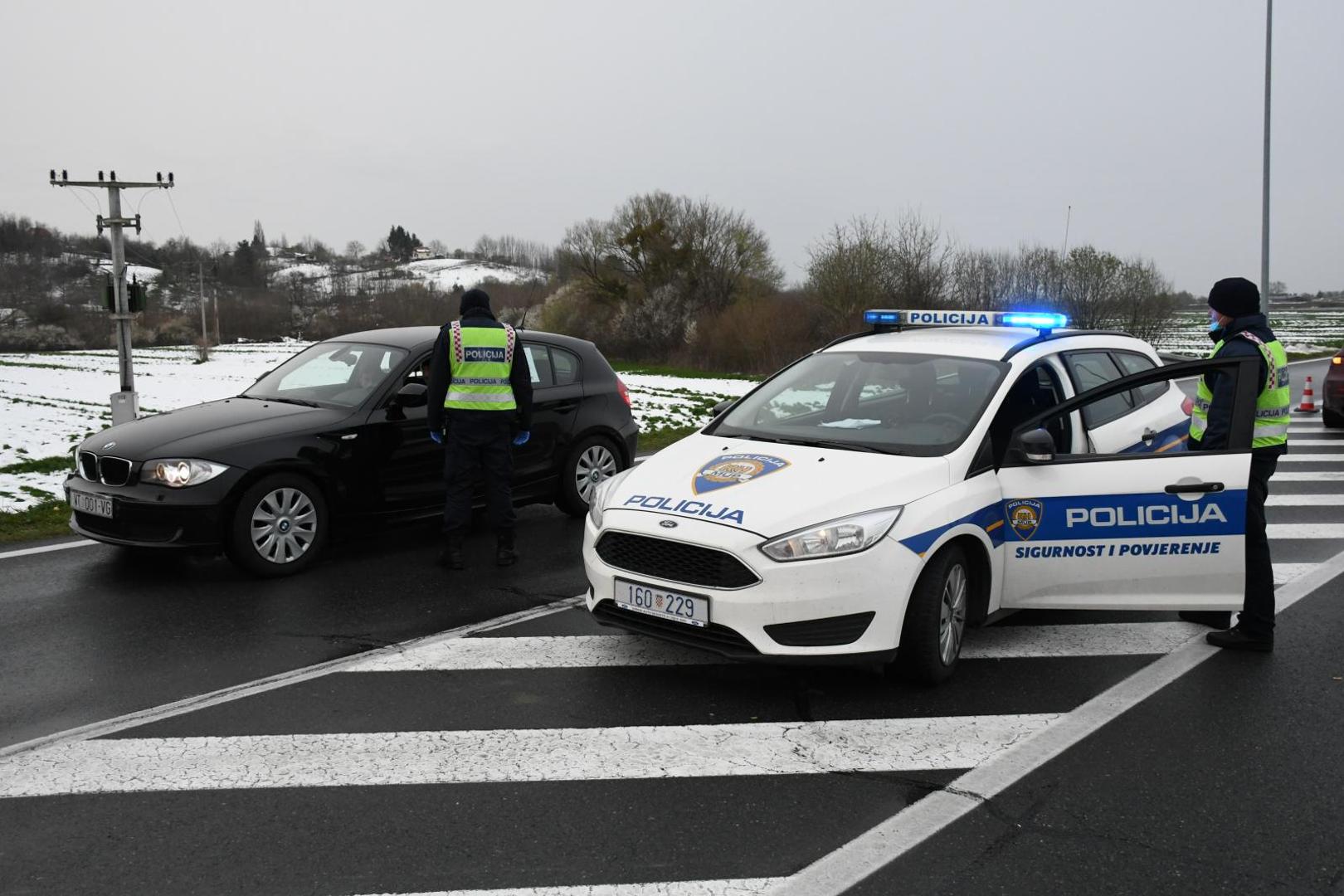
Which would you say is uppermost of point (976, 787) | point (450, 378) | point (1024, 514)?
point (450, 378)

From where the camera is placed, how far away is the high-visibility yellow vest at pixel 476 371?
7.27 metres

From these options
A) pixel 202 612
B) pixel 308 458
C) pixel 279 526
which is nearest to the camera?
pixel 202 612

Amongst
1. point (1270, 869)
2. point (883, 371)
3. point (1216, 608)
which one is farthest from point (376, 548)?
point (1270, 869)

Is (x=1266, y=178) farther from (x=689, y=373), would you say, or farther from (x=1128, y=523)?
(x=1128, y=523)

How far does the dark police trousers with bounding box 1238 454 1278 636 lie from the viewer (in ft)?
18.1

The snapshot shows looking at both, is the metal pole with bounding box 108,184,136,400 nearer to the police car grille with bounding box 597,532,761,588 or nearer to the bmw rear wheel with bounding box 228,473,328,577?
the bmw rear wheel with bounding box 228,473,328,577

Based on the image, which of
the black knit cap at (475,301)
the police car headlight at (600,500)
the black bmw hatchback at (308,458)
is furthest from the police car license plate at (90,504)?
the police car headlight at (600,500)

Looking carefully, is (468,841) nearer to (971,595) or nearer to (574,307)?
(971,595)

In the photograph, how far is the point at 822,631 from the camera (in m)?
4.66

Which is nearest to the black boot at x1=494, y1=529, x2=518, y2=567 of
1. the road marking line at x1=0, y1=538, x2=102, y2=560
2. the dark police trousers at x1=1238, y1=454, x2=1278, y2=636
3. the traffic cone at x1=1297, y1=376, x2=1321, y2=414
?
the road marking line at x1=0, y1=538, x2=102, y2=560

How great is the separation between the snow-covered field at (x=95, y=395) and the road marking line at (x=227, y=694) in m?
5.52

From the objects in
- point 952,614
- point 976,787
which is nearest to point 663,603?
point 952,614

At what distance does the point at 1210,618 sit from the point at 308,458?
18.2 feet

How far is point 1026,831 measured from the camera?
3.66 m
